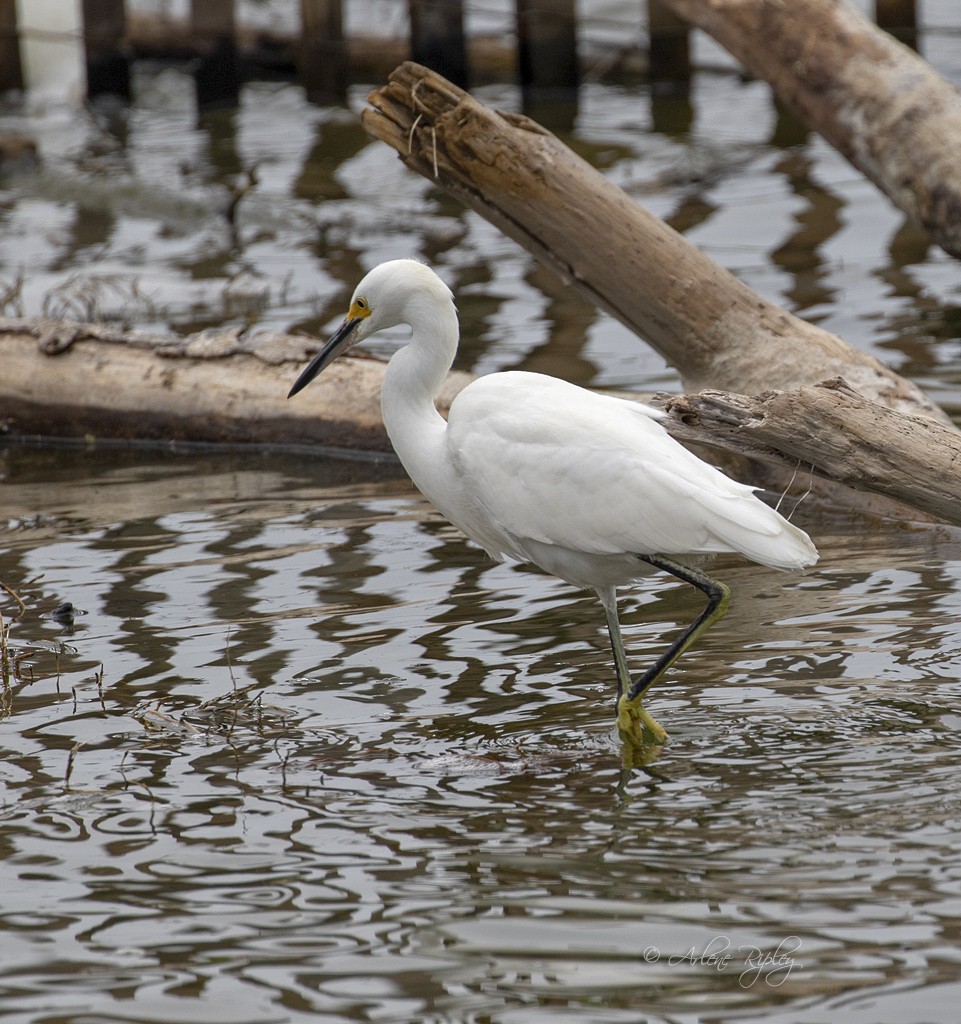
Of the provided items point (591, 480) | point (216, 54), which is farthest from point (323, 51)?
point (591, 480)

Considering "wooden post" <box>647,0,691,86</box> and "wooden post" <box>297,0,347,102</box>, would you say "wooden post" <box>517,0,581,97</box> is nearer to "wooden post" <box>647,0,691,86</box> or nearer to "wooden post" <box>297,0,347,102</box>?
"wooden post" <box>647,0,691,86</box>

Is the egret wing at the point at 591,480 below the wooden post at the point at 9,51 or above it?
below

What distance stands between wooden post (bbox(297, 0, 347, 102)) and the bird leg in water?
13.6 meters

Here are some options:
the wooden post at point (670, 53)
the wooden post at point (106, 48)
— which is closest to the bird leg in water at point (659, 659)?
the wooden post at point (670, 53)

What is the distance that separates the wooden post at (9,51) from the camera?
1695 cm

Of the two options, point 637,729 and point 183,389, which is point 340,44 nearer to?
point 183,389

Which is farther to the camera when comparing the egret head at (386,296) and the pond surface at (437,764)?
the egret head at (386,296)

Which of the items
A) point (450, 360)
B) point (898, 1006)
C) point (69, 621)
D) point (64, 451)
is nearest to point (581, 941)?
point (898, 1006)

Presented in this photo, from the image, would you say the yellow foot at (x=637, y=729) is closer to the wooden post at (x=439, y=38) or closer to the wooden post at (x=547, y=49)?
the wooden post at (x=439, y=38)

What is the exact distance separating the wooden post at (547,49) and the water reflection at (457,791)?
10.6 meters

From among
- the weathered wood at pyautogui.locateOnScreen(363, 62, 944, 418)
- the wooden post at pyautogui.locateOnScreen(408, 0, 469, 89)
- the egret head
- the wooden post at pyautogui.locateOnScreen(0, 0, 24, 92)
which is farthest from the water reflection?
the wooden post at pyautogui.locateOnScreen(0, 0, 24, 92)

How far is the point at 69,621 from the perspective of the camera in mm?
6328

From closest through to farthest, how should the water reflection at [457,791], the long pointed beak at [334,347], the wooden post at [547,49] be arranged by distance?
the water reflection at [457,791] < the long pointed beak at [334,347] < the wooden post at [547,49]

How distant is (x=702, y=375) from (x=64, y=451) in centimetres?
369
